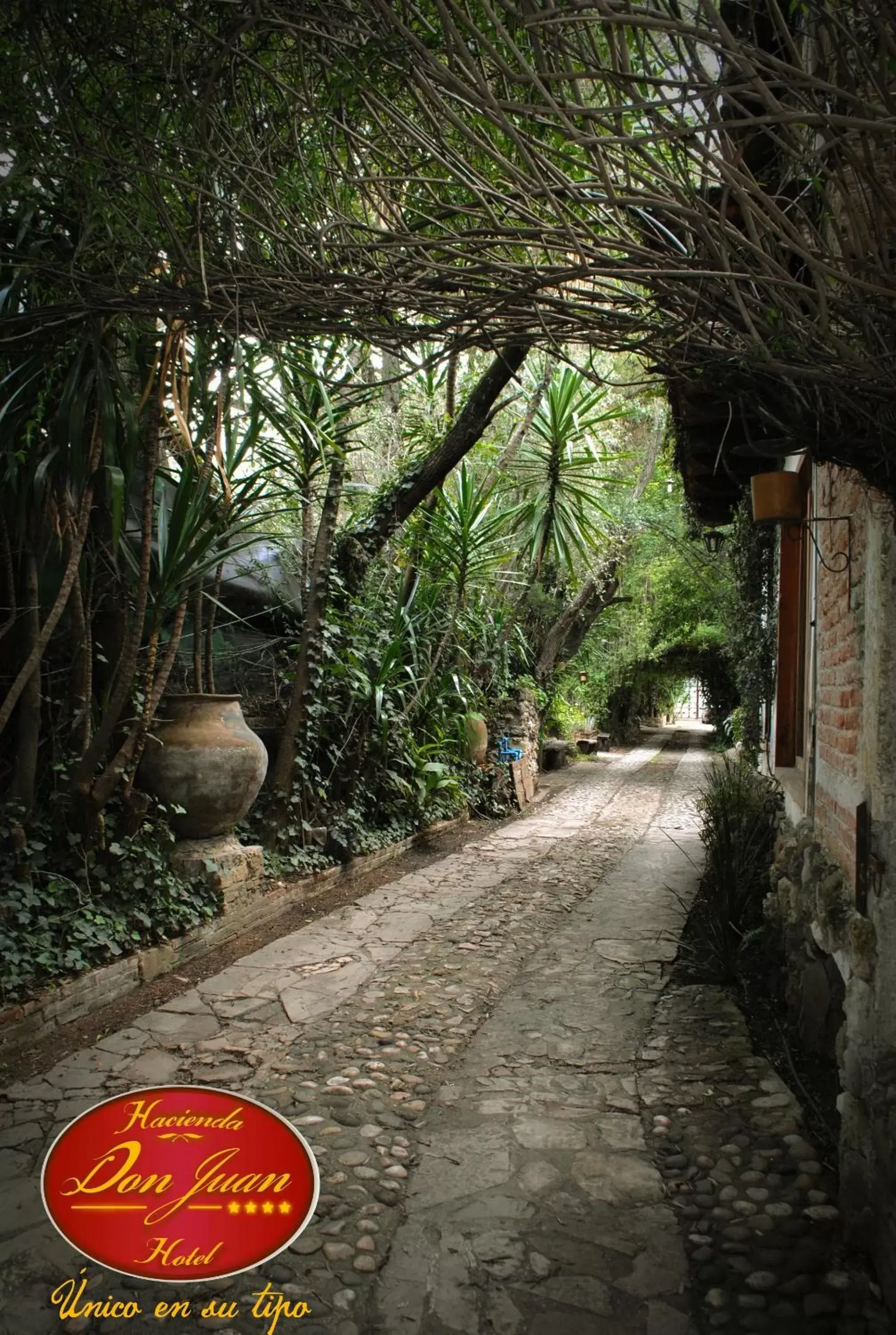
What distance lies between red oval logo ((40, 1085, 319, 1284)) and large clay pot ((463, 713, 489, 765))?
5485mm

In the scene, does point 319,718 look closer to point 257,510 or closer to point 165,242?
point 257,510

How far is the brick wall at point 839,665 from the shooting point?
8.19 feet

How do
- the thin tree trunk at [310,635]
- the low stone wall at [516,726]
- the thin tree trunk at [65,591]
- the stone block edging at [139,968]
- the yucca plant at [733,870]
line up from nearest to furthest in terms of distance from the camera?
the stone block edging at [139,968] < the thin tree trunk at [65,591] < the yucca plant at [733,870] < the thin tree trunk at [310,635] < the low stone wall at [516,726]

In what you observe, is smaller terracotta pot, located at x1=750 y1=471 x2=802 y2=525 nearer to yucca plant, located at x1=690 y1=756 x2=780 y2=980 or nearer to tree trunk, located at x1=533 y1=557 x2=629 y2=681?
yucca plant, located at x1=690 y1=756 x2=780 y2=980

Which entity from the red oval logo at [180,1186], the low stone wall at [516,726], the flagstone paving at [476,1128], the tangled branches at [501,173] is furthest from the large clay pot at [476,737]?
the tangled branches at [501,173]

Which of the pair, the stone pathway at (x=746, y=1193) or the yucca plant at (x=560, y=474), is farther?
the yucca plant at (x=560, y=474)

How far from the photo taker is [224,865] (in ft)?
14.3

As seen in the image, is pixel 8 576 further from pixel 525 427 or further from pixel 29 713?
pixel 525 427

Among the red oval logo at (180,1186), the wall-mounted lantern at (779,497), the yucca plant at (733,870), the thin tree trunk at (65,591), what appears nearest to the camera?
the red oval logo at (180,1186)

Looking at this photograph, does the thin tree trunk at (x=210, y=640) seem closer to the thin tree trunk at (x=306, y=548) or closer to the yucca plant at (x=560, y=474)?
the thin tree trunk at (x=306, y=548)

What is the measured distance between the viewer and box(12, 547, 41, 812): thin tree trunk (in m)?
3.58

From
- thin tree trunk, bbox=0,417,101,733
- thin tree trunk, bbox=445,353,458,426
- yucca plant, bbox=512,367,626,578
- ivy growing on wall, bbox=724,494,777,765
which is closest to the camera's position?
thin tree trunk, bbox=0,417,101,733

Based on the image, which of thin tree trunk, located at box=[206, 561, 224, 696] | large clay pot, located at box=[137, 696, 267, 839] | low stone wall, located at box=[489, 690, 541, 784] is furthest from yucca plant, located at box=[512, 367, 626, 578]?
large clay pot, located at box=[137, 696, 267, 839]

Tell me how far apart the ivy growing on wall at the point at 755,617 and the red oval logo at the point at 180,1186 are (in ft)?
15.0
